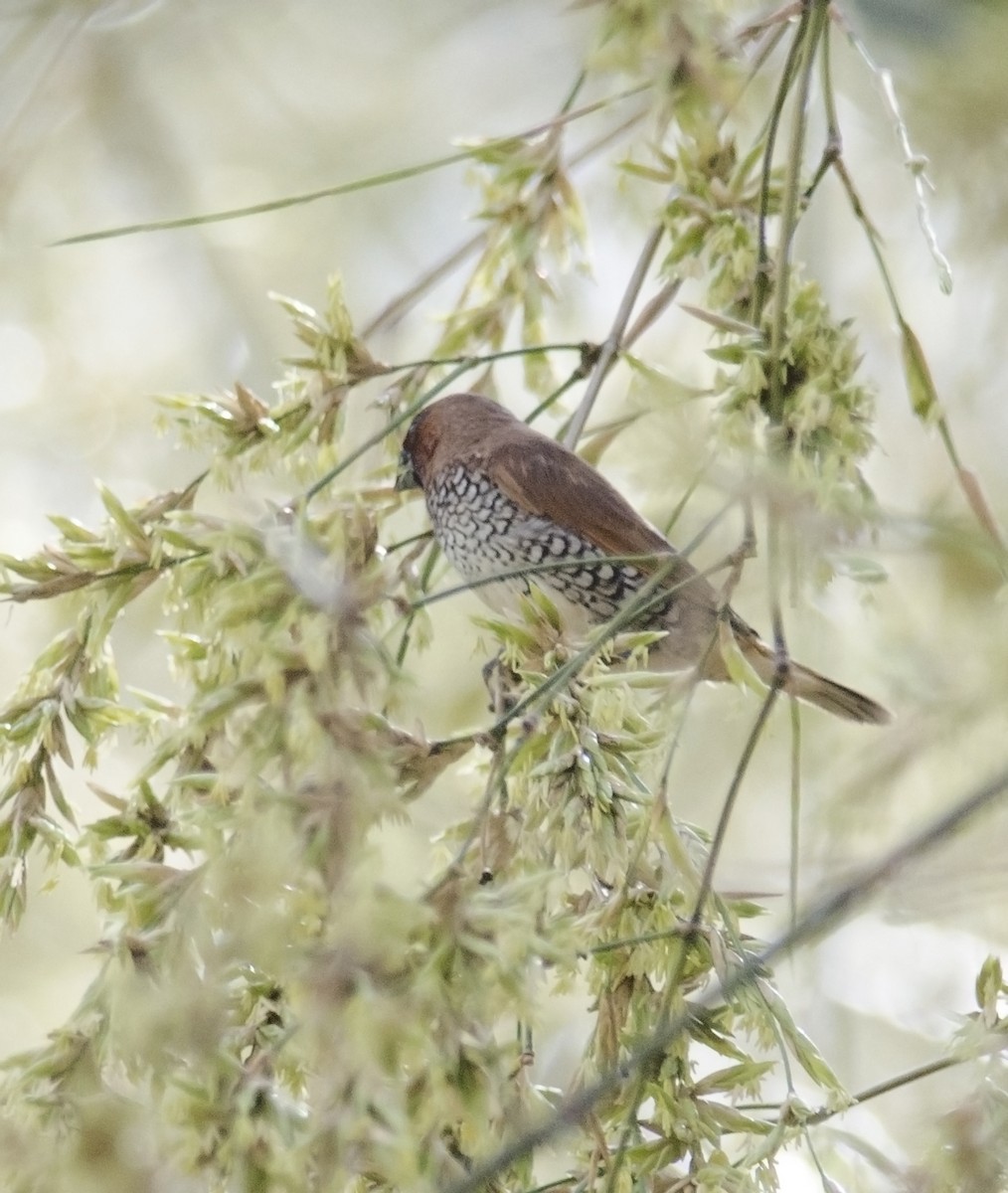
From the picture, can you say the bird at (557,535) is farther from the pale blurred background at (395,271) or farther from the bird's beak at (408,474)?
the pale blurred background at (395,271)

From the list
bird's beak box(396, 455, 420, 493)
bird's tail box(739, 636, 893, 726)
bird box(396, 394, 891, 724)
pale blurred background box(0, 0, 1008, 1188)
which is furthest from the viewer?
bird's beak box(396, 455, 420, 493)

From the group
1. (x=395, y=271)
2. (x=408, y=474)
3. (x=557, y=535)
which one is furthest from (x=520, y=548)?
(x=395, y=271)

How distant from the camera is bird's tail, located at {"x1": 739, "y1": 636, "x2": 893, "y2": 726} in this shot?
2732 mm

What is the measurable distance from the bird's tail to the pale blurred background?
4 centimetres

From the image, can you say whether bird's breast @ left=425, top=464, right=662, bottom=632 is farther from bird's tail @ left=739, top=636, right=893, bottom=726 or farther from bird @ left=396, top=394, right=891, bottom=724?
bird's tail @ left=739, top=636, right=893, bottom=726

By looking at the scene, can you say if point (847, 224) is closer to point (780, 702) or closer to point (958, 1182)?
point (780, 702)

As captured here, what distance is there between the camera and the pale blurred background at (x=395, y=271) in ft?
7.82

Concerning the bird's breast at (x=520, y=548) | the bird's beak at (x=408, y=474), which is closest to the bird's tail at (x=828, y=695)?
the bird's breast at (x=520, y=548)

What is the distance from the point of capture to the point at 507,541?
300 centimetres

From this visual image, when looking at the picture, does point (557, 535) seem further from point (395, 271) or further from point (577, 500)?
point (395, 271)

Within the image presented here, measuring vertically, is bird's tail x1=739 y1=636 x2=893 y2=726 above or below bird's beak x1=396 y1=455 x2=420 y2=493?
below

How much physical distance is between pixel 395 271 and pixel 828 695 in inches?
79.6

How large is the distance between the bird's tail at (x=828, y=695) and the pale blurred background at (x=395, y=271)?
39 millimetres

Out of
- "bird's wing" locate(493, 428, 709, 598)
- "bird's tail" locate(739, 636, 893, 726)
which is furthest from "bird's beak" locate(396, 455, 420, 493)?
"bird's tail" locate(739, 636, 893, 726)
